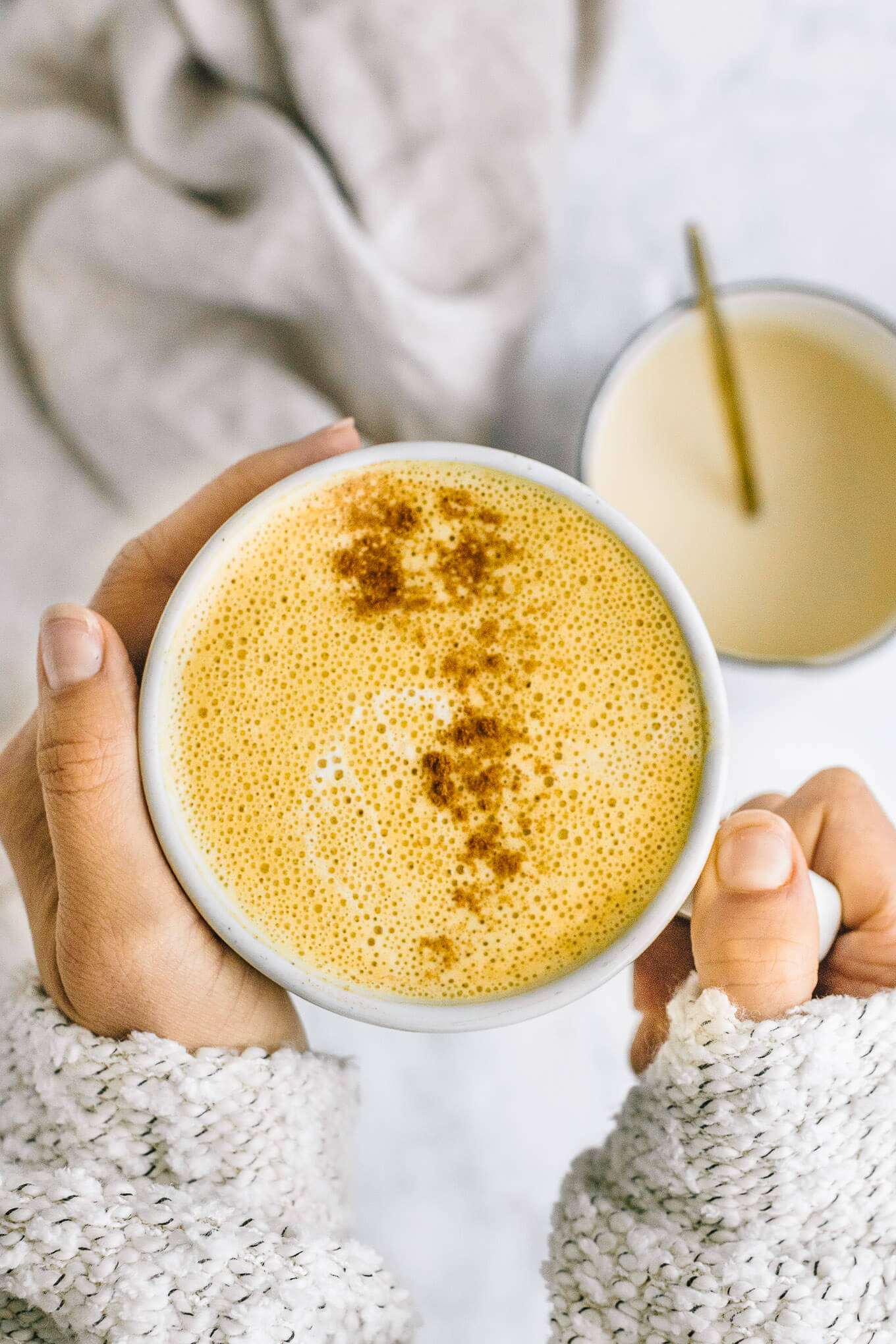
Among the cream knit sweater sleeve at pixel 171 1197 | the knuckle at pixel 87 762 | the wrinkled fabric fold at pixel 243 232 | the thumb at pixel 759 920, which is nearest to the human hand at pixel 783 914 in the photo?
the thumb at pixel 759 920

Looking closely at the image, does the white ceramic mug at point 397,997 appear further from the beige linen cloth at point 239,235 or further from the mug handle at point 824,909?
the beige linen cloth at point 239,235

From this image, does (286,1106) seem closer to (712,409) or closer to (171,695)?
(171,695)

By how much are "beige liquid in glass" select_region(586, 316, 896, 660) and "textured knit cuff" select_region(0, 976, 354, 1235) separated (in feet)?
1.89

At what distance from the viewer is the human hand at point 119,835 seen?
2.19ft

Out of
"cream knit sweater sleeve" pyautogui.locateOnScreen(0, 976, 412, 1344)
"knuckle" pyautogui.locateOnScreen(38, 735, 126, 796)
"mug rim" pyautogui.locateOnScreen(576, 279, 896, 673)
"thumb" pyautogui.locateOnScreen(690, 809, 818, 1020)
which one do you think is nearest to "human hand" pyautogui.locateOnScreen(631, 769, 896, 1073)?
"thumb" pyautogui.locateOnScreen(690, 809, 818, 1020)

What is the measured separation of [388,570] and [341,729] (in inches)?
4.0

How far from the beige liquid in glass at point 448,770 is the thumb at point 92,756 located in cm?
4

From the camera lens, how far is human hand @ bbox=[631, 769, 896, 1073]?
67 centimetres

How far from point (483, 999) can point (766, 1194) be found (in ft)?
0.79

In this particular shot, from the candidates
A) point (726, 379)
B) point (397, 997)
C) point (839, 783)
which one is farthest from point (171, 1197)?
point (726, 379)

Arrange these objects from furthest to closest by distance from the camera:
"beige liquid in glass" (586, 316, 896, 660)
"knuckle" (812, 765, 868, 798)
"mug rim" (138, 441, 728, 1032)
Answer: "beige liquid in glass" (586, 316, 896, 660) → "knuckle" (812, 765, 868, 798) → "mug rim" (138, 441, 728, 1032)

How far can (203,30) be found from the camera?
100 centimetres

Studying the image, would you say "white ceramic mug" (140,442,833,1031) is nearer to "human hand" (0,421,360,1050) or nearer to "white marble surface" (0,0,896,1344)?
"human hand" (0,421,360,1050)

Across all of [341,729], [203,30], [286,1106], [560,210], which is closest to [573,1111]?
[286,1106]
